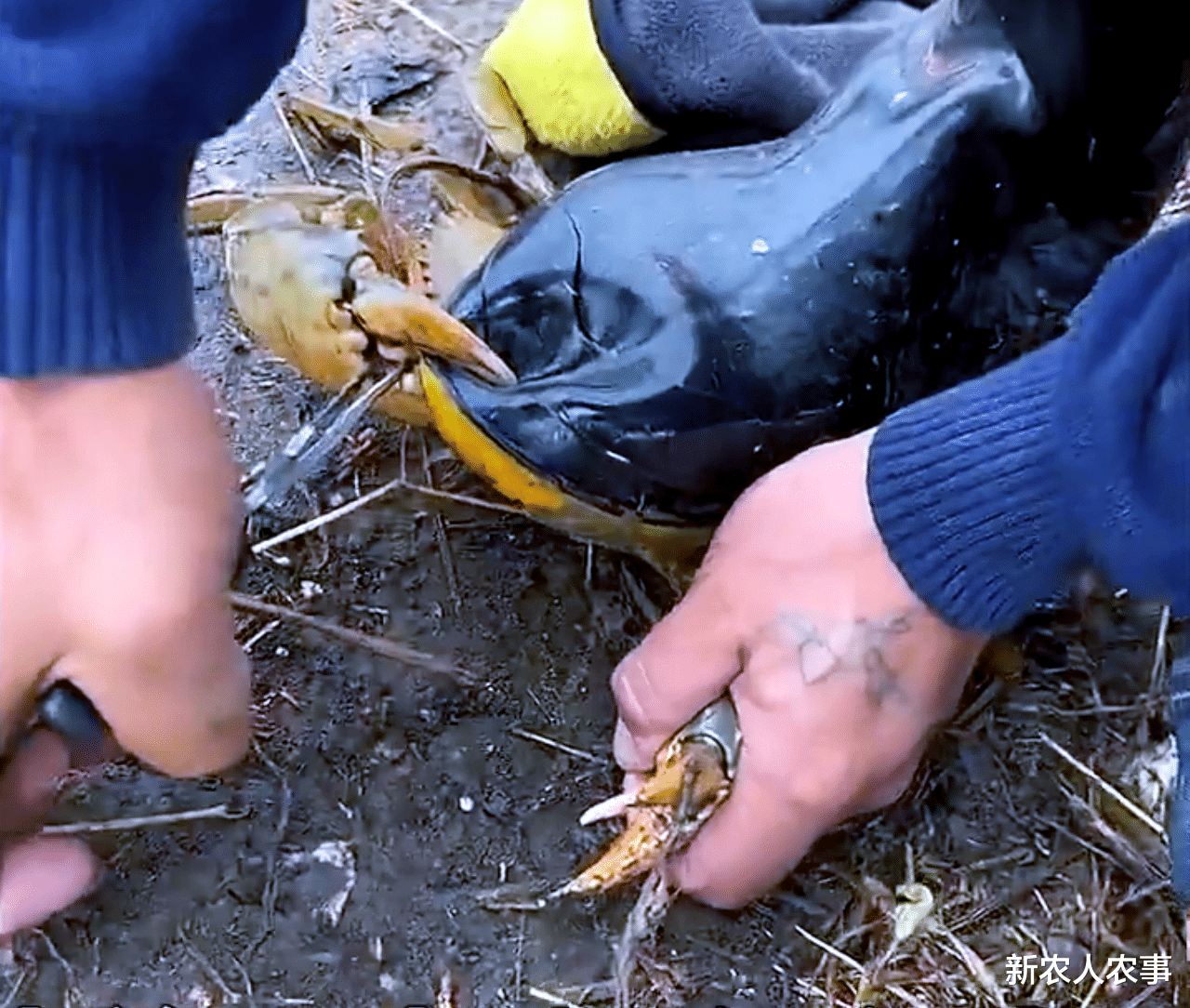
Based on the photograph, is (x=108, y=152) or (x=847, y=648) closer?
(x=108, y=152)

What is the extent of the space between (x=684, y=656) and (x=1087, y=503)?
0.22m

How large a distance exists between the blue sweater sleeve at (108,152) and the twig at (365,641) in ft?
0.87

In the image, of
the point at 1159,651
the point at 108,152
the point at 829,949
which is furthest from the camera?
the point at 1159,651

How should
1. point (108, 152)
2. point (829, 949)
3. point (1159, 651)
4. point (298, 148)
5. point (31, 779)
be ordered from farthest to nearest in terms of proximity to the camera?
point (298, 148)
point (1159, 651)
point (829, 949)
point (31, 779)
point (108, 152)

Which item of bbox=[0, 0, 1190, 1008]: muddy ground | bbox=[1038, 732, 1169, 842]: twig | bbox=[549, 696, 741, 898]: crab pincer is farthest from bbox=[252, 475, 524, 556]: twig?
bbox=[1038, 732, 1169, 842]: twig

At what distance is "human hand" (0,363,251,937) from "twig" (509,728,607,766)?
251 mm

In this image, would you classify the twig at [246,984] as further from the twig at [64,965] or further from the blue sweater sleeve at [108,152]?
the blue sweater sleeve at [108,152]

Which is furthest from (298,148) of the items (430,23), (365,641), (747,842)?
(747,842)

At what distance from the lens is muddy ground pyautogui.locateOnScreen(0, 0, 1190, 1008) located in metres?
0.94

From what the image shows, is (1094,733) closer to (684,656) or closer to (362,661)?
(684,656)

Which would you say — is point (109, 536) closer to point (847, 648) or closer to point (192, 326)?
point (192, 326)

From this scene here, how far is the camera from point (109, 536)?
0.76m

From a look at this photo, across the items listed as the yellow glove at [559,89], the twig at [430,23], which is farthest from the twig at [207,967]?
the twig at [430,23]

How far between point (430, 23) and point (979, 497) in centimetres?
72
